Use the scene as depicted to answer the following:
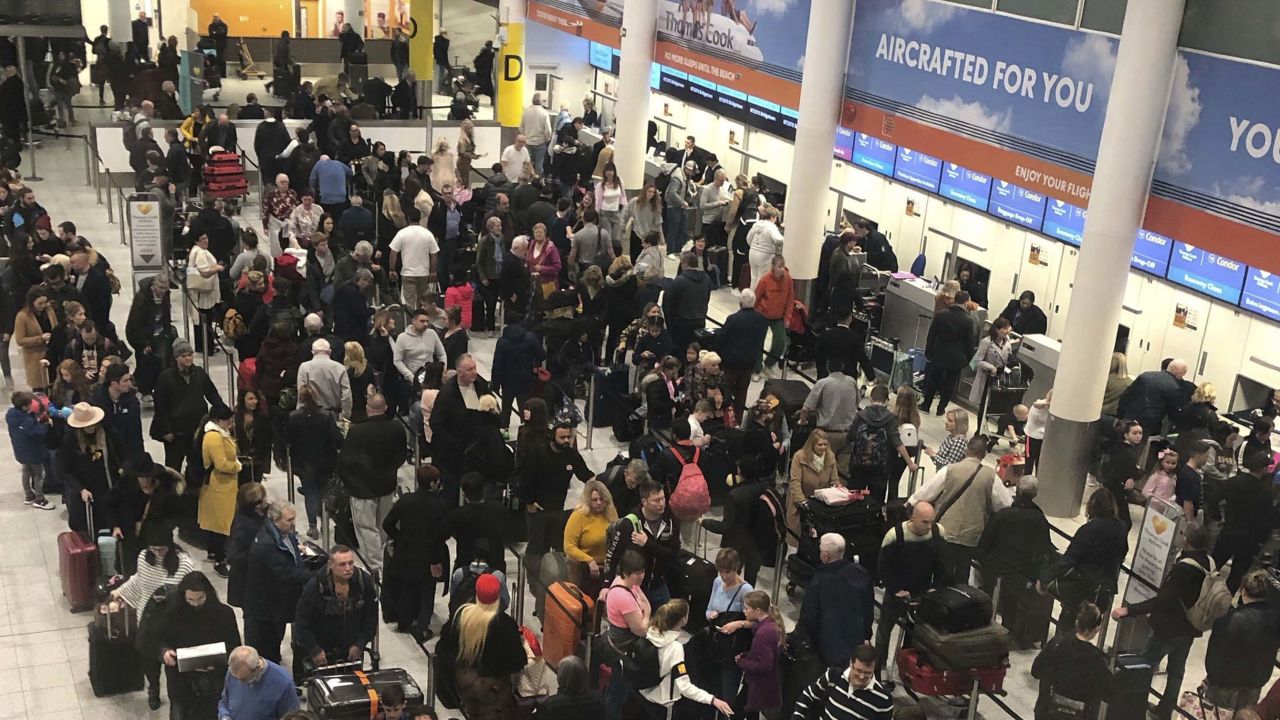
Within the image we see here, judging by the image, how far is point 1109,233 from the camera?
12227mm

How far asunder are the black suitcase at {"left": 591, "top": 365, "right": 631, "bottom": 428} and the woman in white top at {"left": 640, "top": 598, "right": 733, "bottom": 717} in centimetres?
557

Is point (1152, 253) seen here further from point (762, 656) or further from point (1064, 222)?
point (762, 656)

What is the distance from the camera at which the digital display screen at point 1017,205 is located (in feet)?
51.1

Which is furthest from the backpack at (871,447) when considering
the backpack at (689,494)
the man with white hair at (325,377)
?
the man with white hair at (325,377)

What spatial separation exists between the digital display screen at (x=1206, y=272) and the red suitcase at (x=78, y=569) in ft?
32.6

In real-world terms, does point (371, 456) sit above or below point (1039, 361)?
above

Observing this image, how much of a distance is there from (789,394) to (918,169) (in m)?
5.27

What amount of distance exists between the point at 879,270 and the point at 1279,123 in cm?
643

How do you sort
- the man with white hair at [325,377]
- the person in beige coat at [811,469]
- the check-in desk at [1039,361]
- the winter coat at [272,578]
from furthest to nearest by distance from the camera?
1. the check-in desk at [1039,361]
2. the man with white hair at [325,377]
3. the person in beige coat at [811,469]
4. the winter coat at [272,578]

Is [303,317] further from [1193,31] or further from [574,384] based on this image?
[1193,31]

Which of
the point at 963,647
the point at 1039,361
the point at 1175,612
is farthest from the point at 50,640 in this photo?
the point at 1039,361

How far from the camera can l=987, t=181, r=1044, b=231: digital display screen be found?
15578 mm

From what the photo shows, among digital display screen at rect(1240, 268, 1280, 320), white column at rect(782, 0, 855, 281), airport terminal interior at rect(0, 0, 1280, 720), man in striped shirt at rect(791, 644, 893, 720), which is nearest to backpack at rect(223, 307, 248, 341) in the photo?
airport terminal interior at rect(0, 0, 1280, 720)

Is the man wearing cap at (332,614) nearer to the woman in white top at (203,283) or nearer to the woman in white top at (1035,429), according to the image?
the woman in white top at (203,283)
